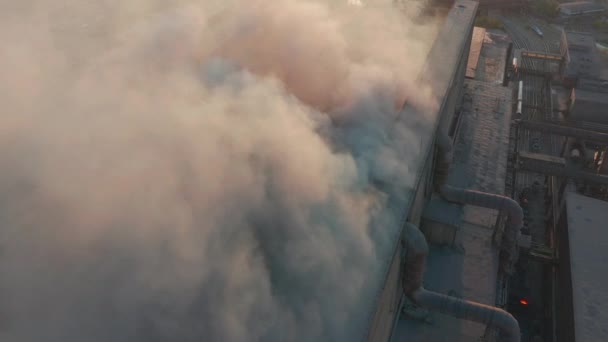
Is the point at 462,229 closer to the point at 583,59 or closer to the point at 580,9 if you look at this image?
the point at 583,59

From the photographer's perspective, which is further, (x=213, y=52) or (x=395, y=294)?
(x=213, y=52)

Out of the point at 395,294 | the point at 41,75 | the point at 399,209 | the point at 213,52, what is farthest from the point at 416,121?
the point at 41,75

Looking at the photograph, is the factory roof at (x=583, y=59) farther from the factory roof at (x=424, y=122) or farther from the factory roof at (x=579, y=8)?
the factory roof at (x=579, y=8)

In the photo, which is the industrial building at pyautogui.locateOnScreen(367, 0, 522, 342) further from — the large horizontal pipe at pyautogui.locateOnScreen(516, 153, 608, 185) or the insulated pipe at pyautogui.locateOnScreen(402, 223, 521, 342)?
the large horizontal pipe at pyautogui.locateOnScreen(516, 153, 608, 185)

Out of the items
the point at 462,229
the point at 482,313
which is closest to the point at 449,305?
the point at 482,313

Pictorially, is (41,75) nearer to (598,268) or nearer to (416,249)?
(416,249)

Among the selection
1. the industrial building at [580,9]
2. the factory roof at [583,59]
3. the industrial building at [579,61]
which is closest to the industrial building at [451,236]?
the industrial building at [579,61]
